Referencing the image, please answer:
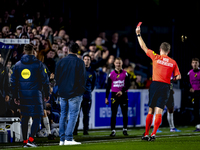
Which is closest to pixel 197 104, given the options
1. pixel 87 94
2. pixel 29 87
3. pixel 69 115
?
pixel 87 94

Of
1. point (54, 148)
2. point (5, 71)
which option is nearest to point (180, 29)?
point (5, 71)

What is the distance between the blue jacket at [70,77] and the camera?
893 cm

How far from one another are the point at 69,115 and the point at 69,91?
50cm

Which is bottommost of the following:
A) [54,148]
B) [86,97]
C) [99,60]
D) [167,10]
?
[54,148]

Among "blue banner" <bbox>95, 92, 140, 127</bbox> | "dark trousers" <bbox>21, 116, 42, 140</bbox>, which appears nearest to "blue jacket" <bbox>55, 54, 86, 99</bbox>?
"dark trousers" <bbox>21, 116, 42, 140</bbox>

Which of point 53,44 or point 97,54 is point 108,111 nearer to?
point 97,54

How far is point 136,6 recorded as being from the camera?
70.3 feet

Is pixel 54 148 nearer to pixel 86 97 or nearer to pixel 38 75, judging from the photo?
pixel 38 75

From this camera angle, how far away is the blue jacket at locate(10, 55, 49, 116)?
29.5 ft

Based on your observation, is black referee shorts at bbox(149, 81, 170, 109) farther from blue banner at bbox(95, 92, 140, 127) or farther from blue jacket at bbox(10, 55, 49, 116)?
blue banner at bbox(95, 92, 140, 127)

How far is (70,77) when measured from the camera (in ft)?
29.5

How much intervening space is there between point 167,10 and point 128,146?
11.8 m

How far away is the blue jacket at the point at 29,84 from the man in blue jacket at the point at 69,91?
17.2 inches

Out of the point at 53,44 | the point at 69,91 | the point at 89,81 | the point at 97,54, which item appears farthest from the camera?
the point at 97,54
